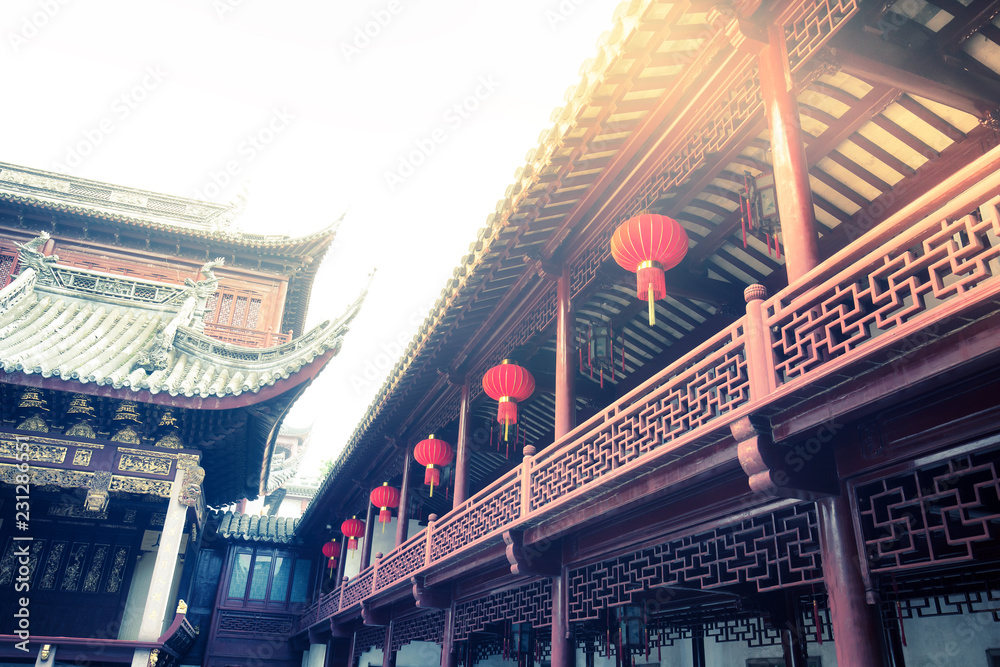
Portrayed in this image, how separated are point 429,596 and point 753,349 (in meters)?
5.72

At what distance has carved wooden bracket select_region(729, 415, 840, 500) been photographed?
3230mm

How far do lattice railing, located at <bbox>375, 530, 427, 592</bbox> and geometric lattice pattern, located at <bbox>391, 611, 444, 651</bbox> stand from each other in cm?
61

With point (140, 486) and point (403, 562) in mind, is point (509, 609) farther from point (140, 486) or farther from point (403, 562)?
point (140, 486)

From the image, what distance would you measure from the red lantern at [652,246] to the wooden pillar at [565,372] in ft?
4.03

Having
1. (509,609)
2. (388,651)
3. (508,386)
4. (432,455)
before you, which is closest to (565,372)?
(508,386)

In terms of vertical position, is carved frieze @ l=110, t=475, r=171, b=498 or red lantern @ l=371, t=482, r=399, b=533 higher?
red lantern @ l=371, t=482, r=399, b=533

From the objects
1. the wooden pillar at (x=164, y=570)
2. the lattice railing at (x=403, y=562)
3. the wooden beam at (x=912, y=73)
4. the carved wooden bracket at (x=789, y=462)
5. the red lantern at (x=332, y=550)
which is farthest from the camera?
the red lantern at (x=332, y=550)

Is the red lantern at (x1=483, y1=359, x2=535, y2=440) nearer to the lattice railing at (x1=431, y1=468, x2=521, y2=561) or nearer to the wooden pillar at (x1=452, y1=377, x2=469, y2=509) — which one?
the lattice railing at (x1=431, y1=468, x2=521, y2=561)

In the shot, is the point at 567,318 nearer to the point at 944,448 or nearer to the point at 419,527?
the point at 944,448

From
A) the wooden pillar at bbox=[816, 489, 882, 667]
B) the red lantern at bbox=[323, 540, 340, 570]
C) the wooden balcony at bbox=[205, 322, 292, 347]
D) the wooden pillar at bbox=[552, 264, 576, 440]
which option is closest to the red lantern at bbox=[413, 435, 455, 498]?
the wooden pillar at bbox=[552, 264, 576, 440]

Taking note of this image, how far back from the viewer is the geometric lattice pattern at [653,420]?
12.2ft

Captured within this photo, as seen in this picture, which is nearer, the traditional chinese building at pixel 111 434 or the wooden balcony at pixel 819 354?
the wooden balcony at pixel 819 354

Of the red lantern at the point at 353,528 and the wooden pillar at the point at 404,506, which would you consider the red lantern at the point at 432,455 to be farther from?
the red lantern at the point at 353,528

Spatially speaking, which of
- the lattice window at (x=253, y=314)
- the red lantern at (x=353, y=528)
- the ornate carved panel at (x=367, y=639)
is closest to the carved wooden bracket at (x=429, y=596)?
the ornate carved panel at (x=367, y=639)
